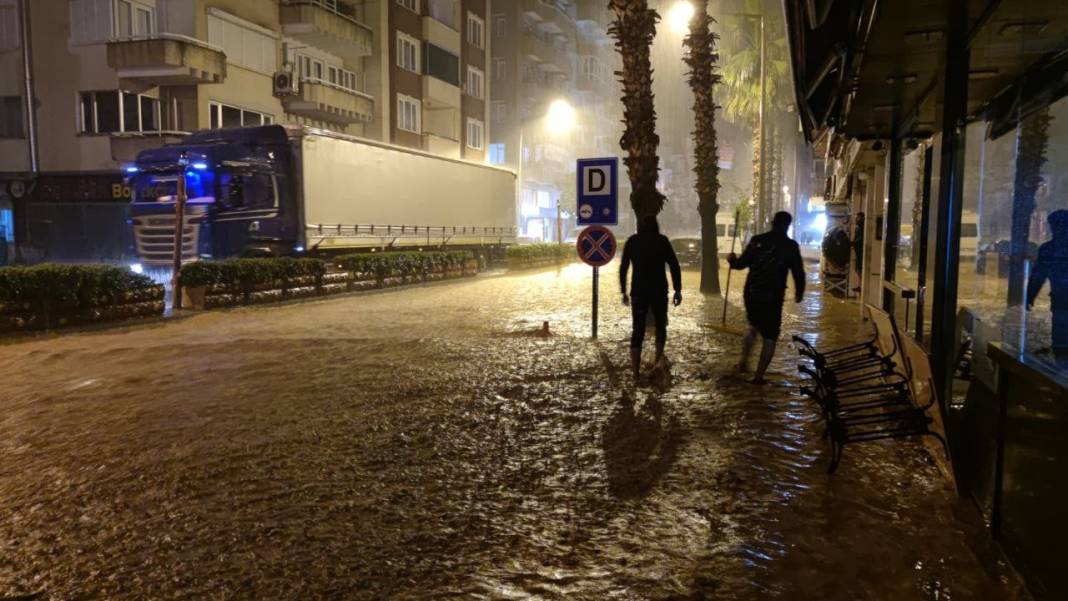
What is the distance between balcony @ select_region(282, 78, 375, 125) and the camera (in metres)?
30.2

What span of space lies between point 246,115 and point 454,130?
15338mm

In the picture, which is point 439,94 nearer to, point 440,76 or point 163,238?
point 440,76

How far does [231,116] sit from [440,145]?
1332 cm

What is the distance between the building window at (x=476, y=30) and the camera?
147ft

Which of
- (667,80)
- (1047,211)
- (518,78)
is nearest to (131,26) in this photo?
(1047,211)

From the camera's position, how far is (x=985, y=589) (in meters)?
3.56

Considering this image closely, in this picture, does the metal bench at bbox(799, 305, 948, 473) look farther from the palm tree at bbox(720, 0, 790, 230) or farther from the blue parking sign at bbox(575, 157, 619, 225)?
the palm tree at bbox(720, 0, 790, 230)

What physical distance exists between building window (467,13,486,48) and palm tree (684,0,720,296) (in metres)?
28.1

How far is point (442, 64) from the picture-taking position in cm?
4100

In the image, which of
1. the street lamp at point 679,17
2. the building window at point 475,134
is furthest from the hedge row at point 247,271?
the building window at point 475,134

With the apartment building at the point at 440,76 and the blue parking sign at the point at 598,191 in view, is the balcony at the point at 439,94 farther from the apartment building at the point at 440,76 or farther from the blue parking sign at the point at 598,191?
the blue parking sign at the point at 598,191

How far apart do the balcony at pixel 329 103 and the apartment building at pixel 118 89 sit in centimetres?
6

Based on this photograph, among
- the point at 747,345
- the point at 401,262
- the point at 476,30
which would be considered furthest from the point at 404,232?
the point at 476,30

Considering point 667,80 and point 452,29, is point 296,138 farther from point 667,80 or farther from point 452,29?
point 667,80
